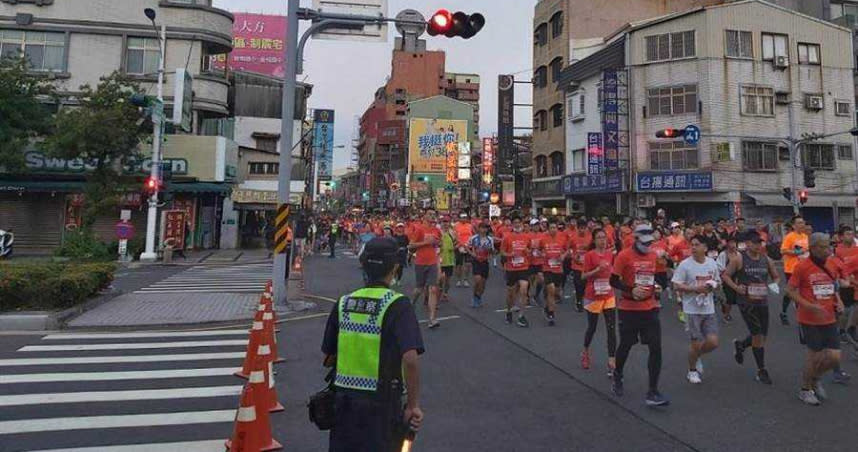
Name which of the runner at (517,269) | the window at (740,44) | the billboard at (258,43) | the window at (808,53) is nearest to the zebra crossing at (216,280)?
the runner at (517,269)

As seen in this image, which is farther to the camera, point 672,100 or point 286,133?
point 672,100

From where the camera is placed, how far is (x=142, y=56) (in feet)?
91.6

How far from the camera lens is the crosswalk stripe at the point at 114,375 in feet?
21.2

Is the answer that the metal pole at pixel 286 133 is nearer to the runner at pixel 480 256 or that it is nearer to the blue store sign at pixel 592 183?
the runner at pixel 480 256

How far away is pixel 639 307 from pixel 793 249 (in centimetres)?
660

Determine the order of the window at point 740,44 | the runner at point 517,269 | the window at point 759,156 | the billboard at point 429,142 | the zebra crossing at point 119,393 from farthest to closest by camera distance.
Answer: the billboard at point 429,142 → the window at point 740,44 → the window at point 759,156 → the runner at point 517,269 → the zebra crossing at point 119,393

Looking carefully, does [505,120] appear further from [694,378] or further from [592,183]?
[694,378]

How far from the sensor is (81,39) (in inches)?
1079

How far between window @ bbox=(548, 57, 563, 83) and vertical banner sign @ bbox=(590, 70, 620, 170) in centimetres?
763

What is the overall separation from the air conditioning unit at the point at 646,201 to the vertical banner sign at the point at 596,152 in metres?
2.98

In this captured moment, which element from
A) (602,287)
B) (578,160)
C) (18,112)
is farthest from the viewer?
(578,160)

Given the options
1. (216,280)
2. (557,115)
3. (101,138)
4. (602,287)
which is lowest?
(216,280)

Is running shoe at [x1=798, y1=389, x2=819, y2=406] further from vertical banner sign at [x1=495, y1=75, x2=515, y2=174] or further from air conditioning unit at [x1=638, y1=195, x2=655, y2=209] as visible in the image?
vertical banner sign at [x1=495, y1=75, x2=515, y2=174]

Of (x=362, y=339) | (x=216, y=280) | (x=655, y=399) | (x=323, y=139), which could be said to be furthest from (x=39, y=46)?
(x=655, y=399)
